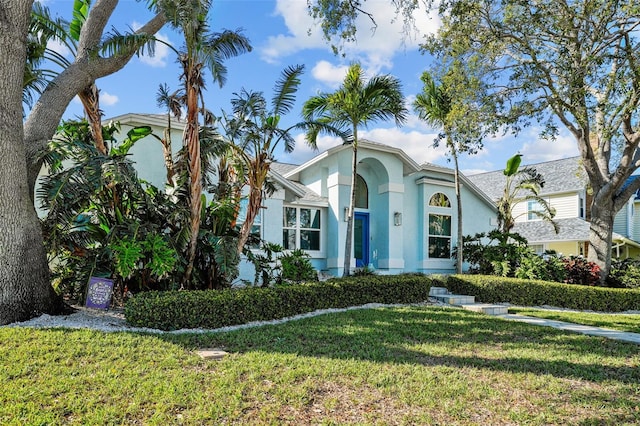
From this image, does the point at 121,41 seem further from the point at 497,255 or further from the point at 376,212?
the point at 497,255

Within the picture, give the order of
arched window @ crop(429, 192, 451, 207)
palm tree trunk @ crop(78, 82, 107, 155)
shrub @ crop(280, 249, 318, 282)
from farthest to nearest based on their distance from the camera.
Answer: arched window @ crop(429, 192, 451, 207) → shrub @ crop(280, 249, 318, 282) → palm tree trunk @ crop(78, 82, 107, 155)

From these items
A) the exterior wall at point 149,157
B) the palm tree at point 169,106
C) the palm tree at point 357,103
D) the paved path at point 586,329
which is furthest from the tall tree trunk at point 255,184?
the paved path at point 586,329

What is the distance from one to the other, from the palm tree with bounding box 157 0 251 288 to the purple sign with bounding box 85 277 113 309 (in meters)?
1.55

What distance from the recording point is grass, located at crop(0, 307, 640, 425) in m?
4.17

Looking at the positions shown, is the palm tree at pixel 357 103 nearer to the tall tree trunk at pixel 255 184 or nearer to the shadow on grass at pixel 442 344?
the tall tree trunk at pixel 255 184

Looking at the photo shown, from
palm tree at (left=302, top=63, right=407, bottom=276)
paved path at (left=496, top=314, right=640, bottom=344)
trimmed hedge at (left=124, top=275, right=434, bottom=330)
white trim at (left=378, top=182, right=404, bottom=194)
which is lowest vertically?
paved path at (left=496, top=314, right=640, bottom=344)

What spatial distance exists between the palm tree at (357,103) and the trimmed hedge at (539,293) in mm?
4631

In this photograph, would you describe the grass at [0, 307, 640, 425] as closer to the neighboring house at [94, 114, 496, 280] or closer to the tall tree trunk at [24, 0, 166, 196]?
the tall tree trunk at [24, 0, 166, 196]

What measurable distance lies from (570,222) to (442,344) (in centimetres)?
2126

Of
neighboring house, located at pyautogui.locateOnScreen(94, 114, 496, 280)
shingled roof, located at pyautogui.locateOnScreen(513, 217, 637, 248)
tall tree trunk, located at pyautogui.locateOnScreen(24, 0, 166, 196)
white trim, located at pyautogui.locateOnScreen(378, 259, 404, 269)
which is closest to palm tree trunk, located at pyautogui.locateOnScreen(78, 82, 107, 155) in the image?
tall tree trunk, located at pyautogui.locateOnScreen(24, 0, 166, 196)

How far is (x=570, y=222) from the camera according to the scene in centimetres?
2419

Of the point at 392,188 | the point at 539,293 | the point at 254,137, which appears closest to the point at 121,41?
the point at 254,137

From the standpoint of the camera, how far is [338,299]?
1096 cm

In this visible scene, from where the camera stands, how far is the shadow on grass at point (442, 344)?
6078 millimetres
